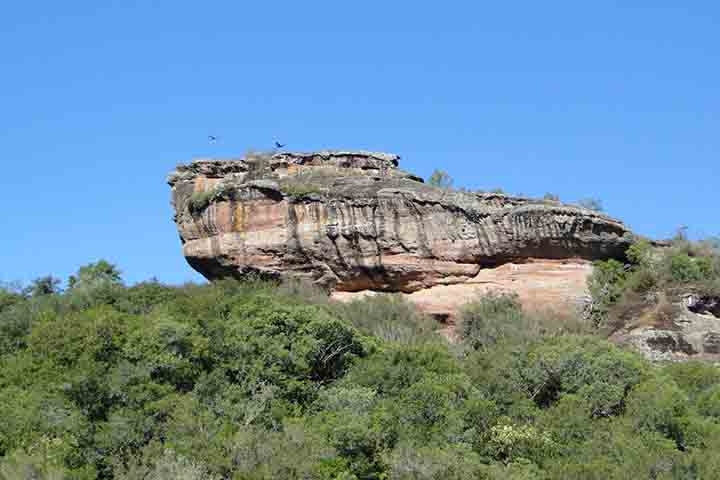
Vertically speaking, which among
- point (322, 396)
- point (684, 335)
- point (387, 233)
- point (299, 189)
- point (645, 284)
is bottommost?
point (322, 396)

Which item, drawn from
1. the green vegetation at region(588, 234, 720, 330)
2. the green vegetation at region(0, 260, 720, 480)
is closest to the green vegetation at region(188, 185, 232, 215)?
the green vegetation at region(0, 260, 720, 480)

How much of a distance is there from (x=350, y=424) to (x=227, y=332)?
24.1ft

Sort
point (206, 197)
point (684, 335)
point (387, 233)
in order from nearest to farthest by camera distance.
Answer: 1. point (684, 335)
2. point (387, 233)
3. point (206, 197)

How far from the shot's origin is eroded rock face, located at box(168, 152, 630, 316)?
43.3 meters

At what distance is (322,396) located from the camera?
34.7 metres

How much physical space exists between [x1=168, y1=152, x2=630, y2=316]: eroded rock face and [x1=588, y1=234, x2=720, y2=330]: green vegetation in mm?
578

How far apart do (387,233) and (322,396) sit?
9689 millimetres

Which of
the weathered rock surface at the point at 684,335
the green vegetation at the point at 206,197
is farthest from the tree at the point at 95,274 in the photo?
the weathered rock surface at the point at 684,335

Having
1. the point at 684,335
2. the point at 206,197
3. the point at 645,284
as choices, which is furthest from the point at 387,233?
the point at 684,335

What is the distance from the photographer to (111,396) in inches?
1312

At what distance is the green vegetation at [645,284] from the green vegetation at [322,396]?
158cm

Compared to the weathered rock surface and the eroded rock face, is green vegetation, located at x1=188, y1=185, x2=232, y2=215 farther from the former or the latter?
the weathered rock surface

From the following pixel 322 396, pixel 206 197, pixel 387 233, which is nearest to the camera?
pixel 322 396

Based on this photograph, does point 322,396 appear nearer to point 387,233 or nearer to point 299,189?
point 387,233
